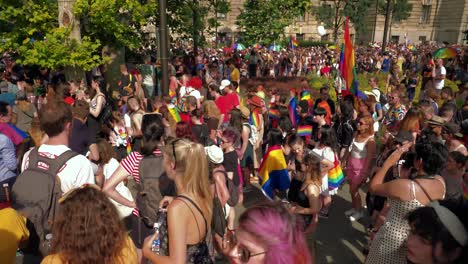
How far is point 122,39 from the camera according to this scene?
8.37 metres

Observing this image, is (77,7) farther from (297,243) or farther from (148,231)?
(297,243)

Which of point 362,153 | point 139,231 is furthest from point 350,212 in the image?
point 139,231

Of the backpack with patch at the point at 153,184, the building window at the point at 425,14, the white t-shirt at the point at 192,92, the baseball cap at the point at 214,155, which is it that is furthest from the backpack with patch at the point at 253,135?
the building window at the point at 425,14

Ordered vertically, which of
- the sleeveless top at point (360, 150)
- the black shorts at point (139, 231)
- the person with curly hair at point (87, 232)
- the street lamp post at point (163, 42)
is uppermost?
the street lamp post at point (163, 42)

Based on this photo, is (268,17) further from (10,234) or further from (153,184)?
(10,234)

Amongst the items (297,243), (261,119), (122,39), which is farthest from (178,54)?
(297,243)

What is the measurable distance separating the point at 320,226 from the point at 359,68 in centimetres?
Result: 1773

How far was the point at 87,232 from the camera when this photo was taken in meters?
2.01

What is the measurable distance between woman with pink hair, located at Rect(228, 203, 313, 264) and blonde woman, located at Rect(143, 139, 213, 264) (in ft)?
1.77

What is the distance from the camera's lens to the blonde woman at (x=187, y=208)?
7.73 ft

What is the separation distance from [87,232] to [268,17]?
1497 cm

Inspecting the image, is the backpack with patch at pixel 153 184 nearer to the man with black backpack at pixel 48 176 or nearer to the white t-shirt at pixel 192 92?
the man with black backpack at pixel 48 176

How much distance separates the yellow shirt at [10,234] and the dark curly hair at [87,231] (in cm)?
43

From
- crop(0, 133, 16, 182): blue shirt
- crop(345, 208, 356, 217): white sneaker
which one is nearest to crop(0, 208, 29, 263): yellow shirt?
crop(0, 133, 16, 182): blue shirt
